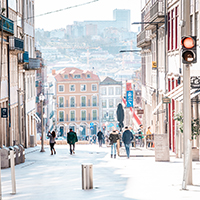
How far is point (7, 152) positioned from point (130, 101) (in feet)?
152

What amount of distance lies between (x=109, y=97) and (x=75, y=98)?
66.8 feet

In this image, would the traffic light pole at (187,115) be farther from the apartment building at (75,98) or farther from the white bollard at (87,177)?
the apartment building at (75,98)

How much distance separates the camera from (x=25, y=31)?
4341 cm

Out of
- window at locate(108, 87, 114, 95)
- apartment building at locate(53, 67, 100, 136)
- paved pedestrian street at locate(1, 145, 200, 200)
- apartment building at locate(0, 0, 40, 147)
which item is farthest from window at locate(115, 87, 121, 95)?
paved pedestrian street at locate(1, 145, 200, 200)

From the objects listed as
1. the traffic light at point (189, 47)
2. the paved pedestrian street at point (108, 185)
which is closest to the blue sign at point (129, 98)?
the paved pedestrian street at point (108, 185)

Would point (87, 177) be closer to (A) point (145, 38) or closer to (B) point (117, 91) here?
(A) point (145, 38)

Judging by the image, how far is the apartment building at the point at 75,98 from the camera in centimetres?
11950

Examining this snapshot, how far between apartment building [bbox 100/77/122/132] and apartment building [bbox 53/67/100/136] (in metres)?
13.0

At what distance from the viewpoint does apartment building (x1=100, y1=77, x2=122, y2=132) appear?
449ft

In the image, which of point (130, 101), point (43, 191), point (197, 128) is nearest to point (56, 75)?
point (130, 101)

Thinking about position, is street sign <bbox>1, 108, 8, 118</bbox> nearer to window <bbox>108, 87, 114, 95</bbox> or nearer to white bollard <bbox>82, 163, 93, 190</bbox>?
white bollard <bbox>82, 163, 93, 190</bbox>

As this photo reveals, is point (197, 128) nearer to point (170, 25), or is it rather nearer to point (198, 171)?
point (198, 171)

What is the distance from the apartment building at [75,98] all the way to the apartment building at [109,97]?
13.0 m

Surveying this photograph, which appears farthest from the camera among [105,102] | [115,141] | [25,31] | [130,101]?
[105,102]
